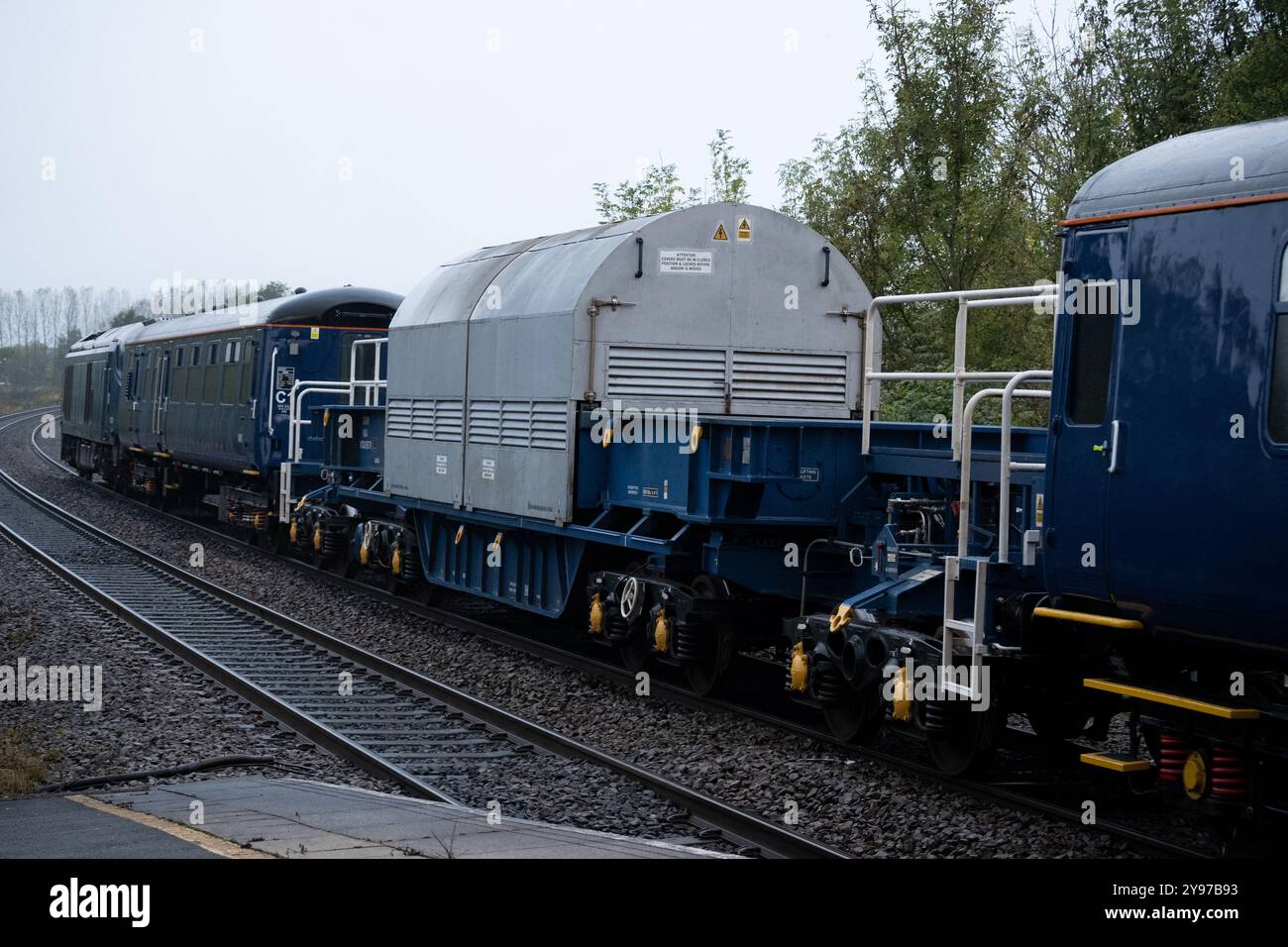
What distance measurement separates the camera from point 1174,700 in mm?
7004

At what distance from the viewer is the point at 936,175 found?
21.0m

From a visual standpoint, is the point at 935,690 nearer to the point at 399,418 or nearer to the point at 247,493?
the point at 399,418

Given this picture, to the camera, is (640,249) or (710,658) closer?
(710,658)

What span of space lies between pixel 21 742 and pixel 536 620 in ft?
25.6

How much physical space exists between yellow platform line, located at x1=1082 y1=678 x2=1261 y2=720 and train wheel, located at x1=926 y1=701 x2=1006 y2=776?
1549 millimetres

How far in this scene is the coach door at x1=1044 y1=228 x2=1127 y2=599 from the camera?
24.8ft

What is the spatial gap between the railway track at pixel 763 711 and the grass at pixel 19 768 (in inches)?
199

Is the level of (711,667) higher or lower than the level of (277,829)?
higher

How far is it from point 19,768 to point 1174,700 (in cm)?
716

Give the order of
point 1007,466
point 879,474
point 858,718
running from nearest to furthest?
point 1007,466 → point 858,718 → point 879,474
